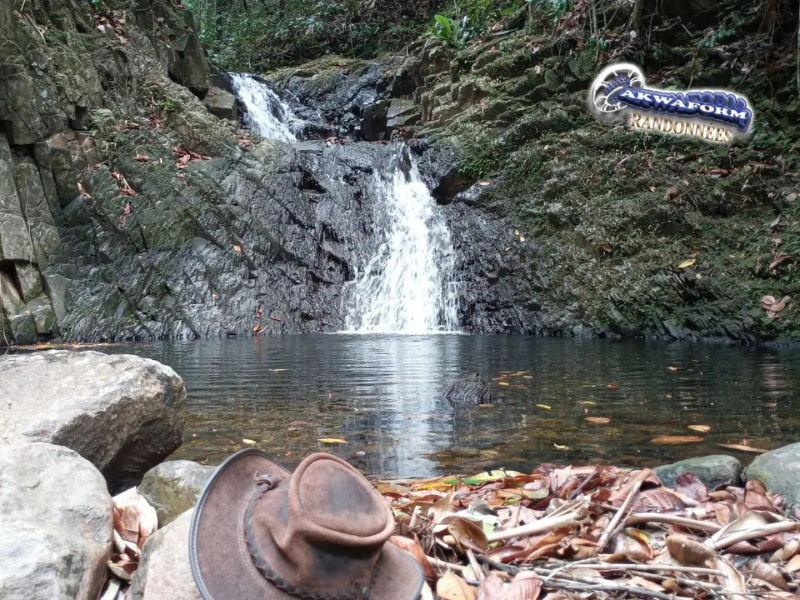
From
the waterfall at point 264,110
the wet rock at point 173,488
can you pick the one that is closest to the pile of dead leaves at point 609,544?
the wet rock at point 173,488

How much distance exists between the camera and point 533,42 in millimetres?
12984

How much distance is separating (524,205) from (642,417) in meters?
8.44

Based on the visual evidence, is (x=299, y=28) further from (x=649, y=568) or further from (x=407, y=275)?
(x=649, y=568)

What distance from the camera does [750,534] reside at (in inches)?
67.0

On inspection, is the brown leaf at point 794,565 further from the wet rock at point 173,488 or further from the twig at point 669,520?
the wet rock at point 173,488

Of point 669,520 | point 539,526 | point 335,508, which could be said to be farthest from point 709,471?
point 335,508

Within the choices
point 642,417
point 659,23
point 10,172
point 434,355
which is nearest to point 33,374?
point 642,417

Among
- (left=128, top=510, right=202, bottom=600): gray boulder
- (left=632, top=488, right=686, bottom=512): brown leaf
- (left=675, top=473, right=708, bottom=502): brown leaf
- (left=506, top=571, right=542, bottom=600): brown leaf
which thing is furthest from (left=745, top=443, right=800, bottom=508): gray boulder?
(left=128, top=510, right=202, bottom=600): gray boulder

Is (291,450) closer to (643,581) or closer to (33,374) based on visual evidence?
(33,374)

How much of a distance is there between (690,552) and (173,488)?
5.23 feet

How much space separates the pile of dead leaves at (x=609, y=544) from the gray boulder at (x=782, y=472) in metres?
0.05

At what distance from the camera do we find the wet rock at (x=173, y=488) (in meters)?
2.08

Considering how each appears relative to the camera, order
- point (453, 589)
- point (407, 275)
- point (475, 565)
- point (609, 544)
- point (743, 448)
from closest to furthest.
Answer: point (453, 589) → point (475, 565) → point (609, 544) → point (743, 448) → point (407, 275)

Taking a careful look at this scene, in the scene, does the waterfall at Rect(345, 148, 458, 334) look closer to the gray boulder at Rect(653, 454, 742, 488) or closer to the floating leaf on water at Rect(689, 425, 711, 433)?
the floating leaf on water at Rect(689, 425, 711, 433)
